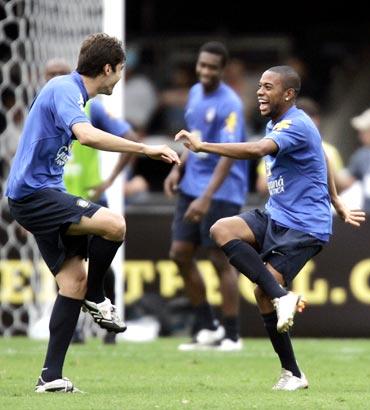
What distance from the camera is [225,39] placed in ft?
59.1

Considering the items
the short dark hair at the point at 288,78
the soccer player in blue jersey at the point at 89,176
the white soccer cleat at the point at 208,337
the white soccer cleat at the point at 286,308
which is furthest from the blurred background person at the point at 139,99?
the white soccer cleat at the point at 286,308

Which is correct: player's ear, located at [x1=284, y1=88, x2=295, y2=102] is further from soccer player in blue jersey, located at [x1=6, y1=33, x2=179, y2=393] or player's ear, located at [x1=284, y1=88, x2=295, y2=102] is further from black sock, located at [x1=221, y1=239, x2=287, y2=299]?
soccer player in blue jersey, located at [x1=6, y1=33, x2=179, y2=393]

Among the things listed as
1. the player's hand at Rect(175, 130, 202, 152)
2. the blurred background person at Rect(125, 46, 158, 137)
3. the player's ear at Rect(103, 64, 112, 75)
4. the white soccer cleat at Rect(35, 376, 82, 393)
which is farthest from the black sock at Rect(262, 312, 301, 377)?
the blurred background person at Rect(125, 46, 158, 137)

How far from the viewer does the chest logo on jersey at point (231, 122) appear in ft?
33.6

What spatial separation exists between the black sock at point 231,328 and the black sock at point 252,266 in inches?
117

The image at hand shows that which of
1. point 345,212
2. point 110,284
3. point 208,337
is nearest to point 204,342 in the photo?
point 208,337

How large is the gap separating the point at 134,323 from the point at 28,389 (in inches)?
194

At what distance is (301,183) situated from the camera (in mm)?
7438

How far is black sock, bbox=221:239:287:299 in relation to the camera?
7129mm

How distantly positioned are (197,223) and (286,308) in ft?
11.8

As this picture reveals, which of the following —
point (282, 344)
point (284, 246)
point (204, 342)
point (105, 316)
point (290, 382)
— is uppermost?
point (284, 246)

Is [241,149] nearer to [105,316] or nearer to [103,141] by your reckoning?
[103,141]

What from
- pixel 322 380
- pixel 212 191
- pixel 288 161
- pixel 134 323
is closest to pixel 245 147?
pixel 288 161

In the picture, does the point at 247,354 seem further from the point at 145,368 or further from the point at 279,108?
the point at 279,108
